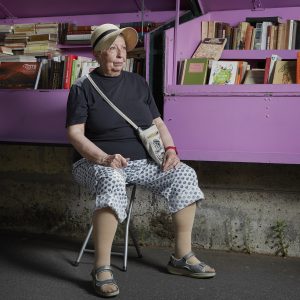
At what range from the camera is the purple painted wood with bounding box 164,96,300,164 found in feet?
9.14

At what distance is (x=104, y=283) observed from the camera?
235 centimetres

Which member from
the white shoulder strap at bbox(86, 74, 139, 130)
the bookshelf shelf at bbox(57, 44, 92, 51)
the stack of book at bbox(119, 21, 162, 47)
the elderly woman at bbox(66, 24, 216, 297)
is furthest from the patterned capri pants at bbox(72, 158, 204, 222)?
the bookshelf shelf at bbox(57, 44, 92, 51)

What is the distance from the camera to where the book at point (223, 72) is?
3.13 meters

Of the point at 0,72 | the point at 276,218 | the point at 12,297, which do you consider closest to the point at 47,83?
the point at 0,72

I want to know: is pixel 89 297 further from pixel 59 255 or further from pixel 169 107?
pixel 169 107

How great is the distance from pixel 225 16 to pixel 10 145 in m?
1.91

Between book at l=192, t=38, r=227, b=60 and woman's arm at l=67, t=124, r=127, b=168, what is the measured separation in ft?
3.83

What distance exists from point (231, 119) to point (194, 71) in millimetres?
473

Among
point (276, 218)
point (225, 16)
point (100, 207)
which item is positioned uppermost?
point (225, 16)

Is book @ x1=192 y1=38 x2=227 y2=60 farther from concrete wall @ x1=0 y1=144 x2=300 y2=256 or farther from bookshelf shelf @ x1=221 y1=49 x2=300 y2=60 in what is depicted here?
concrete wall @ x1=0 y1=144 x2=300 y2=256

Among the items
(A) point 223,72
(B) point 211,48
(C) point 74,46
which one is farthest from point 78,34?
(A) point 223,72

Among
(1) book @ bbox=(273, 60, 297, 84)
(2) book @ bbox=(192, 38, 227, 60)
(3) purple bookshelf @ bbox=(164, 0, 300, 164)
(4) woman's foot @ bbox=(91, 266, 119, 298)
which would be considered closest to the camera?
(4) woman's foot @ bbox=(91, 266, 119, 298)

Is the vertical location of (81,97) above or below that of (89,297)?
above

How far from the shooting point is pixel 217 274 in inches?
107
